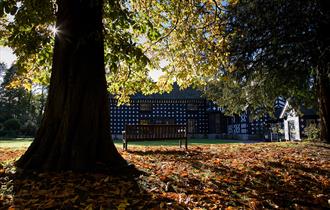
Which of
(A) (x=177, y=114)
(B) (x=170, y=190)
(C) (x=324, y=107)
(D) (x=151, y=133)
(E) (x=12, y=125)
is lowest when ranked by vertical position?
(B) (x=170, y=190)

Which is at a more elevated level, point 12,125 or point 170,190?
point 12,125

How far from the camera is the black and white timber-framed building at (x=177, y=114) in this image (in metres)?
34.5

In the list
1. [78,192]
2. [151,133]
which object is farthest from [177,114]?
[78,192]

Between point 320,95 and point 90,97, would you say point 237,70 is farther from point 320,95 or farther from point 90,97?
point 90,97

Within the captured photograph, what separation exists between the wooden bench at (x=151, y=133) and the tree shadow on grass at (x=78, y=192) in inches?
239

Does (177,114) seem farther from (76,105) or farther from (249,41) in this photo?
(76,105)

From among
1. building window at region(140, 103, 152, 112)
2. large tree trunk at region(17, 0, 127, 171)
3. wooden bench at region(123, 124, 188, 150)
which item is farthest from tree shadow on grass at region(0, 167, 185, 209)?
building window at region(140, 103, 152, 112)

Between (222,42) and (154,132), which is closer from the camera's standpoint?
(222,42)

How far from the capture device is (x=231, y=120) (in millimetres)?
35438

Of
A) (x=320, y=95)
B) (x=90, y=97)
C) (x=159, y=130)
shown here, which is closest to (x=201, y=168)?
(x=90, y=97)

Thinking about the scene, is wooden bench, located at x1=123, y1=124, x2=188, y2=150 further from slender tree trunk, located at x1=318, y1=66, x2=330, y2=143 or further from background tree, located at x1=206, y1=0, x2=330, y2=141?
slender tree trunk, located at x1=318, y1=66, x2=330, y2=143

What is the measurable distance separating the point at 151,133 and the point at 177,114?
25325 millimetres

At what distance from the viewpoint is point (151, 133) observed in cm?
1106

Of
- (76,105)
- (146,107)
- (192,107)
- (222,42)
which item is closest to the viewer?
(76,105)
